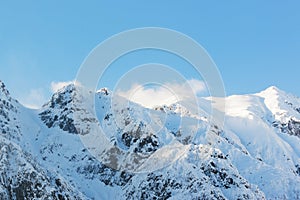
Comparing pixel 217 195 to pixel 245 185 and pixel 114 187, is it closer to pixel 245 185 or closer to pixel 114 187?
pixel 245 185

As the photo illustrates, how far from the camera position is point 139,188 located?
582 feet

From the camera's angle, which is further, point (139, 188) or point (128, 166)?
point (128, 166)

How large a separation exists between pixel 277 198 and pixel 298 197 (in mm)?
7441

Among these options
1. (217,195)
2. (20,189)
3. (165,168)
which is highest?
(165,168)

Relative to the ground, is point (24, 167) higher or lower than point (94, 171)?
lower

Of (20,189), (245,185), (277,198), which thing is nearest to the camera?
(20,189)

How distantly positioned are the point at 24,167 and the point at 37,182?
17.2 ft

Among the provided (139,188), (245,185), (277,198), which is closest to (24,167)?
(139,188)

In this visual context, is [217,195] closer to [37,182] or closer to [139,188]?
[139,188]

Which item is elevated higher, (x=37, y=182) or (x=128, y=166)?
(x=128, y=166)

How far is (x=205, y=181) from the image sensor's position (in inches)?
6742

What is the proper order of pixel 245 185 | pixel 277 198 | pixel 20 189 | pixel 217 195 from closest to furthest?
1. pixel 20 189
2. pixel 217 195
3. pixel 245 185
4. pixel 277 198

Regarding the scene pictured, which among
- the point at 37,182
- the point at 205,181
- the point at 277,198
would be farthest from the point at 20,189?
the point at 277,198

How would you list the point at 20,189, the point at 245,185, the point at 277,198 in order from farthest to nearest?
1. the point at 277,198
2. the point at 245,185
3. the point at 20,189
